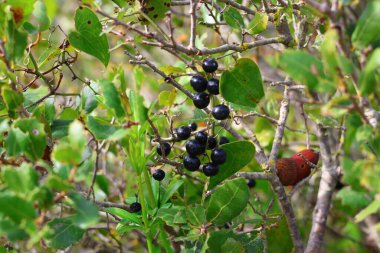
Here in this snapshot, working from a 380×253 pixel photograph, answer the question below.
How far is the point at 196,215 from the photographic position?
166cm

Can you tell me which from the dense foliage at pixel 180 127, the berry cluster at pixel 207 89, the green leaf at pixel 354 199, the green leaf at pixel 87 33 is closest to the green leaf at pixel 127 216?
the dense foliage at pixel 180 127

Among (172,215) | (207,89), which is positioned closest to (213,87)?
(207,89)

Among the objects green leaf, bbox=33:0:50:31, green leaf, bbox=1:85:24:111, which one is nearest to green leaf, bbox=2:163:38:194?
green leaf, bbox=1:85:24:111

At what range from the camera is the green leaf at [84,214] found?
1181 millimetres

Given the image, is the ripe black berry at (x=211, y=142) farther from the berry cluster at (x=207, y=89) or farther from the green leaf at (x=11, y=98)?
the green leaf at (x=11, y=98)

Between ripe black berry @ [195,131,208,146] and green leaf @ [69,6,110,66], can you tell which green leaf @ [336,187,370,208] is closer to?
ripe black berry @ [195,131,208,146]

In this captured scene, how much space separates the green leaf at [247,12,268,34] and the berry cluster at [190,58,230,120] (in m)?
0.20

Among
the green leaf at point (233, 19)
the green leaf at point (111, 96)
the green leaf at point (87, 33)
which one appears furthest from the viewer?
the green leaf at point (233, 19)

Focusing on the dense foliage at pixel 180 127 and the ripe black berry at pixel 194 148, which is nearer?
the dense foliage at pixel 180 127

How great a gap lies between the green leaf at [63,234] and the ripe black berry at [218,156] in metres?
0.41

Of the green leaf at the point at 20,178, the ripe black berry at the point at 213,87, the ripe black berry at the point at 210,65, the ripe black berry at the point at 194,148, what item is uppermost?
the ripe black berry at the point at 210,65

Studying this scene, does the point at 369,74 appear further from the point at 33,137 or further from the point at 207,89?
the point at 33,137

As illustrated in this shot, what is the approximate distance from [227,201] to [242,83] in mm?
318

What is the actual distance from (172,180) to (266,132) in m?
0.82
